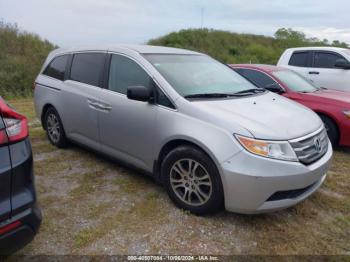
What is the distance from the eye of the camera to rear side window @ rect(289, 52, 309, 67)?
320 inches

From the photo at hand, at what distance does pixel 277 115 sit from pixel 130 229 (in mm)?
1793

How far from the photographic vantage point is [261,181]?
2.62 metres

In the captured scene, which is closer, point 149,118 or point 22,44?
point 149,118

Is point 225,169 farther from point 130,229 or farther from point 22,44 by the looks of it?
point 22,44

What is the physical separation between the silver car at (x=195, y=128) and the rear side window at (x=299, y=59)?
15.8 feet

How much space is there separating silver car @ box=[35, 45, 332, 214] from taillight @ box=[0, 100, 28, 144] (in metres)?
1.34

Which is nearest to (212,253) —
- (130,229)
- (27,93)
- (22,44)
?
(130,229)

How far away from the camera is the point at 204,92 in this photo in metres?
3.36

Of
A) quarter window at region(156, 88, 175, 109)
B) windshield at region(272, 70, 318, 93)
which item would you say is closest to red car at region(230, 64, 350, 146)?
windshield at region(272, 70, 318, 93)

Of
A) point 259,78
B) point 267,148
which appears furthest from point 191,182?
point 259,78

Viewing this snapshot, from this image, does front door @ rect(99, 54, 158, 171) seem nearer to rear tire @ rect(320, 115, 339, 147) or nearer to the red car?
the red car

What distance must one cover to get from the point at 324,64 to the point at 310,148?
19.4 ft

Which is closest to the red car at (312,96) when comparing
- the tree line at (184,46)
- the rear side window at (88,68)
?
the rear side window at (88,68)

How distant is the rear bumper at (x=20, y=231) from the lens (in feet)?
6.33
